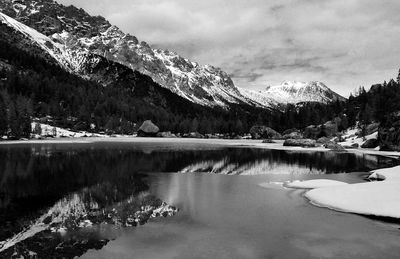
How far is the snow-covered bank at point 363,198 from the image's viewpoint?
80.2ft

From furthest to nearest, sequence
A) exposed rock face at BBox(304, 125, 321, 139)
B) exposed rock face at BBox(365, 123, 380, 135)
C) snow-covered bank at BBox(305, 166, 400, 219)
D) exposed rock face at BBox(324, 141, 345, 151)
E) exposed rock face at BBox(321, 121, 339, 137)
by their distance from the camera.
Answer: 1. exposed rock face at BBox(304, 125, 321, 139)
2. exposed rock face at BBox(321, 121, 339, 137)
3. exposed rock face at BBox(365, 123, 380, 135)
4. exposed rock face at BBox(324, 141, 345, 151)
5. snow-covered bank at BBox(305, 166, 400, 219)

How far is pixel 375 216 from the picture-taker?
23.8 metres

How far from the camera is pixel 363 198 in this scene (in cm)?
2741

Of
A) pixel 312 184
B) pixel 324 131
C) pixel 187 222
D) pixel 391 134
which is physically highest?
pixel 324 131

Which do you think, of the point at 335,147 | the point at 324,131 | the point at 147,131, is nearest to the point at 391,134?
the point at 335,147

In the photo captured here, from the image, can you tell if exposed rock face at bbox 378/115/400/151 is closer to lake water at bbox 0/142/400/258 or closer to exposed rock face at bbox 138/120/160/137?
lake water at bbox 0/142/400/258

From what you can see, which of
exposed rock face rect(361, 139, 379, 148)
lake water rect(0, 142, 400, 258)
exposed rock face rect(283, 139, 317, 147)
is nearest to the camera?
lake water rect(0, 142, 400, 258)

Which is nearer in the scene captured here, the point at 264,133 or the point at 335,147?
the point at 335,147

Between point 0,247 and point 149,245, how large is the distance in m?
7.13

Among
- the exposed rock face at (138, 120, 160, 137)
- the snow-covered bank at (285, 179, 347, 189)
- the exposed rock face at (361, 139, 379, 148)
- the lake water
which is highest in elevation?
the exposed rock face at (138, 120, 160, 137)

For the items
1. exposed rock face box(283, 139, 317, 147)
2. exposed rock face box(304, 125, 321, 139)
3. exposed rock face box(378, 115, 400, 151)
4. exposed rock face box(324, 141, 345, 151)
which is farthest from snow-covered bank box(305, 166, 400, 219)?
exposed rock face box(304, 125, 321, 139)

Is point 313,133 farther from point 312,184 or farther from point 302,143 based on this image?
point 312,184

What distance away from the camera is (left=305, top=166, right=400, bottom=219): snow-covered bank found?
80.2 ft

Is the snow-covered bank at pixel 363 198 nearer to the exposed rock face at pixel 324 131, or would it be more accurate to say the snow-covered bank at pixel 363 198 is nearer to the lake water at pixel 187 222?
the lake water at pixel 187 222
